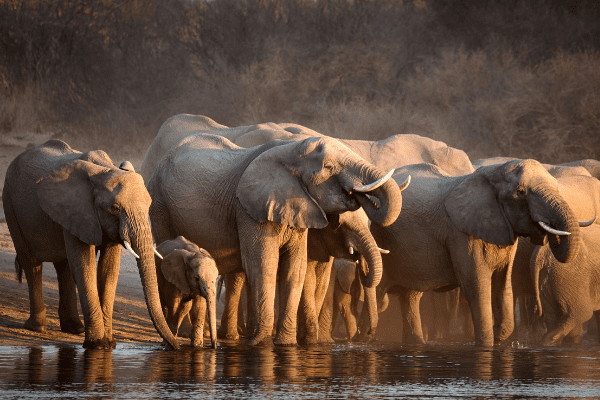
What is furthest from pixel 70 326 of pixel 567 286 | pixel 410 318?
pixel 567 286

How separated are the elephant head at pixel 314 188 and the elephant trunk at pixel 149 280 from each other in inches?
49.8

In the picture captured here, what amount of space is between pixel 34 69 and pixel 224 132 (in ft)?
43.9

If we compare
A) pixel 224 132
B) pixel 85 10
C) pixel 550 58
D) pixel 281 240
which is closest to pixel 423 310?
pixel 224 132

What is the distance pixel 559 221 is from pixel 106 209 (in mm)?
4001

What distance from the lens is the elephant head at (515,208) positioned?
954 cm

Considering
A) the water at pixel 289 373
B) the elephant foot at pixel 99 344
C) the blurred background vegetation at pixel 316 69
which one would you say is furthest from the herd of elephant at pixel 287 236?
the blurred background vegetation at pixel 316 69

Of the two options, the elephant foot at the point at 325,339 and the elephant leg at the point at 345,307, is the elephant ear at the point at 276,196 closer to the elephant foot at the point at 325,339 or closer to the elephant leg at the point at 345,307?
the elephant foot at the point at 325,339

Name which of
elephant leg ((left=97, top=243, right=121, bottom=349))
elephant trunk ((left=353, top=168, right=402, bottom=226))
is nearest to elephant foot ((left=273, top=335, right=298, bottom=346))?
elephant trunk ((left=353, top=168, right=402, bottom=226))

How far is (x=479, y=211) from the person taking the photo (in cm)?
1005

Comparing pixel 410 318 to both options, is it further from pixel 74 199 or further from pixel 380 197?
pixel 74 199

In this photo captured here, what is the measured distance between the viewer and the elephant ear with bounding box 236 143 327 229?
29.6 feet

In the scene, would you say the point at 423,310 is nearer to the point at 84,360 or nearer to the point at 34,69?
the point at 84,360

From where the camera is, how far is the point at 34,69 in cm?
2620

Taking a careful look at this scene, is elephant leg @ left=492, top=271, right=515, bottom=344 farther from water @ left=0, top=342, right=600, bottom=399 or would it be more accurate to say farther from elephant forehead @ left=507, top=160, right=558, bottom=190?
water @ left=0, top=342, right=600, bottom=399
